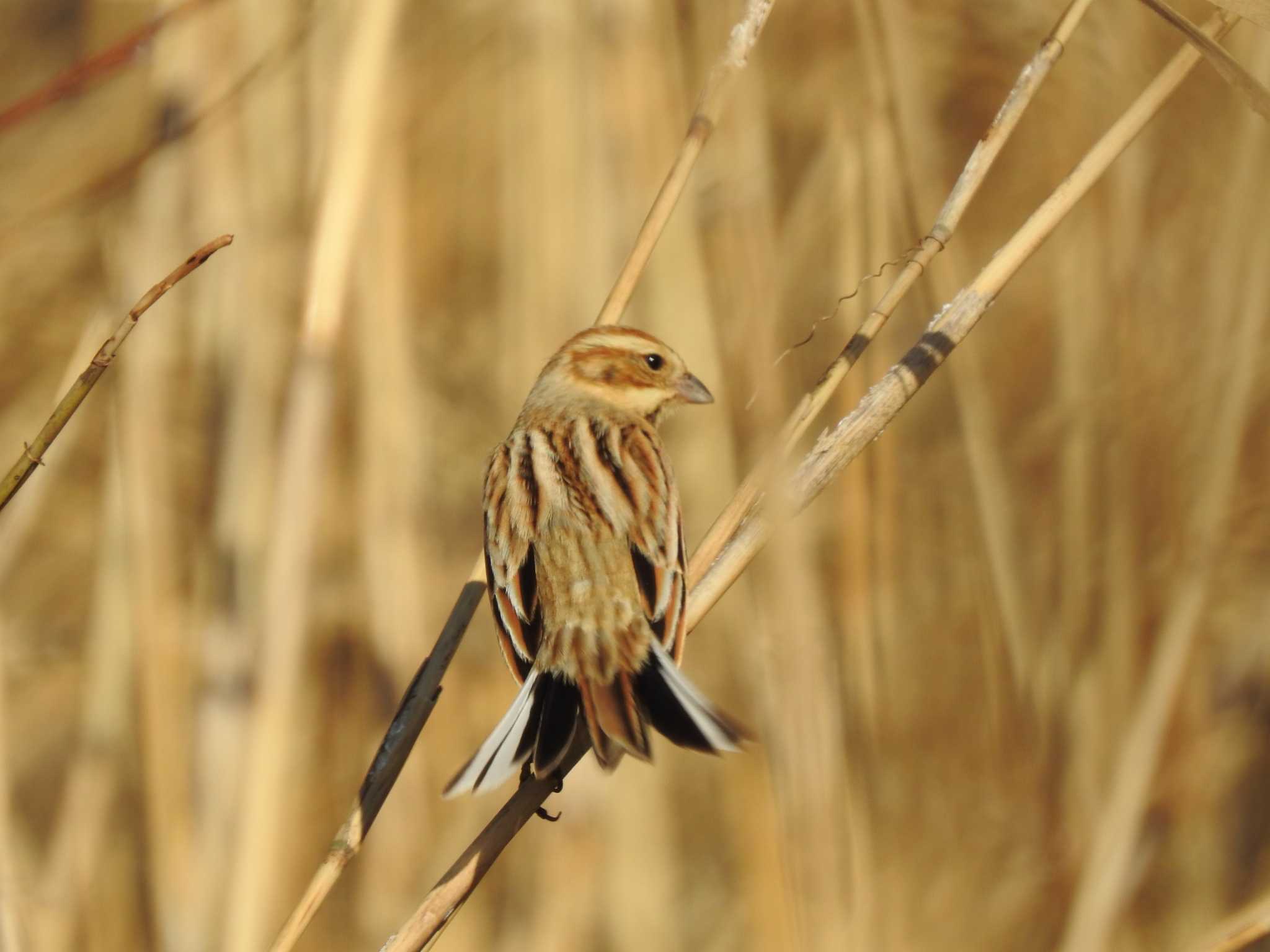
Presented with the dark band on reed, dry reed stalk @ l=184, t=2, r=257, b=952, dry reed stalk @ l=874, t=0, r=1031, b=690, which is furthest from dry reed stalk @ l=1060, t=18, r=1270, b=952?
dry reed stalk @ l=184, t=2, r=257, b=952

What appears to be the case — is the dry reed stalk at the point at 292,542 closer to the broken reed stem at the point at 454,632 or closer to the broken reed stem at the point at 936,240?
the broken reed stem at the point at 454,632

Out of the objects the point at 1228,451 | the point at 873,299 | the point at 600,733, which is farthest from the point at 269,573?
the point at 1228,451

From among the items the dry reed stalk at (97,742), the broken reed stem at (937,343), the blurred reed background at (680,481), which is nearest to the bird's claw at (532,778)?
the broken reed stem at (937,343)

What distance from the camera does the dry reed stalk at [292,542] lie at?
2039 mm

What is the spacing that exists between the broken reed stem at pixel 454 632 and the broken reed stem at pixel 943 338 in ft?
1.28

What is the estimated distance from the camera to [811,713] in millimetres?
1734

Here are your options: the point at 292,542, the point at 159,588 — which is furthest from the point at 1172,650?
the point at 159,588

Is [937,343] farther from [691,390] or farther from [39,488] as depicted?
[39,488]

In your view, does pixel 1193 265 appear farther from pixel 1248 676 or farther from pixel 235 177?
pixel 235 177

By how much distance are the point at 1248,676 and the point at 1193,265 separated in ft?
3.22

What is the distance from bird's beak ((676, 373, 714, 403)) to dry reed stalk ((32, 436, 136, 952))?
1121 mm

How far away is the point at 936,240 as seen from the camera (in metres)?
1.99

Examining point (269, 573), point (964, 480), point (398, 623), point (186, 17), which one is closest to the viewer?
point (269, 573)

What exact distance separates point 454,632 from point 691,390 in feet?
2.68
